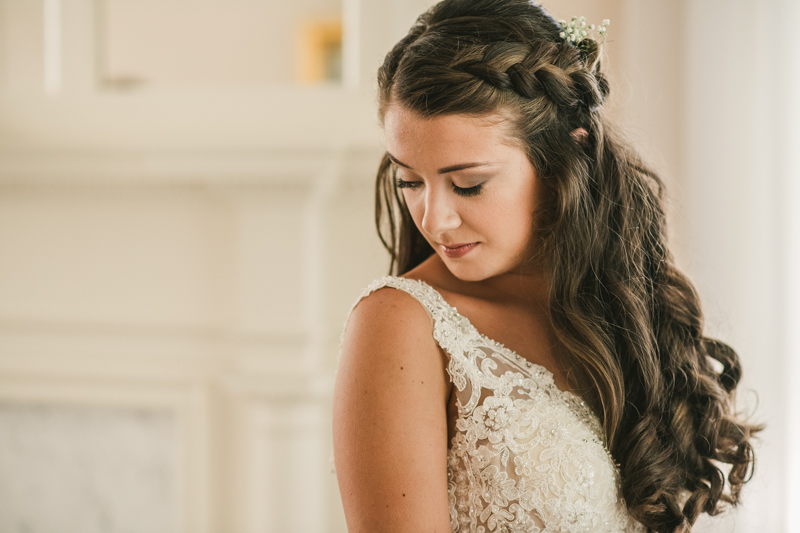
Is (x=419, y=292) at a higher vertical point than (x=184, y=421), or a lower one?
higher

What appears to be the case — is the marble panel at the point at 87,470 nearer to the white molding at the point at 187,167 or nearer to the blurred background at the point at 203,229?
the blurred background at the point at 203,229

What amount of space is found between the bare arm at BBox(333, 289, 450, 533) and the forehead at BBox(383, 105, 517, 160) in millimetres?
235

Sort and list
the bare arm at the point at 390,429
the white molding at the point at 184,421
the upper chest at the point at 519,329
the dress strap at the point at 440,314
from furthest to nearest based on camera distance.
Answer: the white molding at the point at 184,421 < the upper chest at the point at 519,329 < the dress strap at the point at 440,314 < the bare arm at the point at 390,429

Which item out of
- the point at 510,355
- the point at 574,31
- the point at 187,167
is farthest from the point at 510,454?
the point at 187,167

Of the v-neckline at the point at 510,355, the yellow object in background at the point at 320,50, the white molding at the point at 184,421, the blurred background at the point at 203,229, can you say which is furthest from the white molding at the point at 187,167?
the v-neckline at the point at 510,355

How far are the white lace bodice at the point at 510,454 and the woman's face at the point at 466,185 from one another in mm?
100

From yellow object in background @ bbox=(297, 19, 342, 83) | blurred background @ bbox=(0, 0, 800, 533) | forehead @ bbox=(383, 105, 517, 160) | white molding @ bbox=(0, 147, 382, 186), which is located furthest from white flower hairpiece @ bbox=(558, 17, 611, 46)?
yellow object in background @ bbox=(297, 19, 342, 83)

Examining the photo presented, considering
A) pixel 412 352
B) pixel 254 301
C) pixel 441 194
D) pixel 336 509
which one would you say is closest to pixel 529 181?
pixel 441 194

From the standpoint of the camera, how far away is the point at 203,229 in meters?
2.13

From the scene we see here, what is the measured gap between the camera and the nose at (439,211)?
946 millimetres

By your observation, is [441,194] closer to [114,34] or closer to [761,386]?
[761,386]

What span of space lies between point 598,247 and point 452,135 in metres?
0.36

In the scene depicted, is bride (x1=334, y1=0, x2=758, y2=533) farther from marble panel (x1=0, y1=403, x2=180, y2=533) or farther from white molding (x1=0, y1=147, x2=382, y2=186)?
marble panel (x1=0, y1=403, x2=180, y2=533)

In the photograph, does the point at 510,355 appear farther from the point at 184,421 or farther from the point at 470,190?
the point at 184,421
